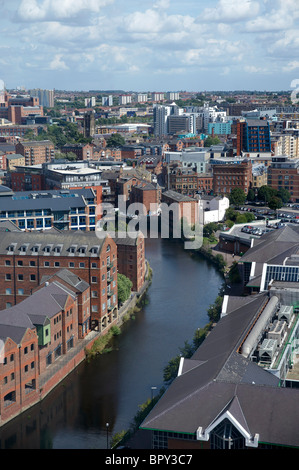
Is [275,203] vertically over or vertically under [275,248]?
under

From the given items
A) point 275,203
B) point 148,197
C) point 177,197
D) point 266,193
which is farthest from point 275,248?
point 266,193

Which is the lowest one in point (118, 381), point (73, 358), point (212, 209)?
point (118, 381)

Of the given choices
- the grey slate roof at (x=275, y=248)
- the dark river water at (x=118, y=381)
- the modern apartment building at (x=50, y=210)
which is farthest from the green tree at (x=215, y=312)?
the modern apartment building at (x=50, y=210)

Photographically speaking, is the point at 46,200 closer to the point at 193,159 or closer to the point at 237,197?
the point at 237,197

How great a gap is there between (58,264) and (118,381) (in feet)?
9.93

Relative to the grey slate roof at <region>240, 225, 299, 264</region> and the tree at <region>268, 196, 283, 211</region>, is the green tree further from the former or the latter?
the tree at <region>268, 196, 283, 211</region>

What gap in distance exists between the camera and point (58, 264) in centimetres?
1375

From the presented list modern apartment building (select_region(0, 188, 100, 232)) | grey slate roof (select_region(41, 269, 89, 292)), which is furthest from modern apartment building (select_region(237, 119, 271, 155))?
grey slate roof (select_region(41, 269, 89, 292))

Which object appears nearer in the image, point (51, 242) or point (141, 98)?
point (51, 242)

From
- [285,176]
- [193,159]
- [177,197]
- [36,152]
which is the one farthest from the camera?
[36,152]

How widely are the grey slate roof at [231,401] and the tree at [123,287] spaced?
5.97 m

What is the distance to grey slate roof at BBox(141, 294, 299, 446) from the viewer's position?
730cm

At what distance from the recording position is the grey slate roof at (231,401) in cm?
730

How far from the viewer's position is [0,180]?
31.1 m
